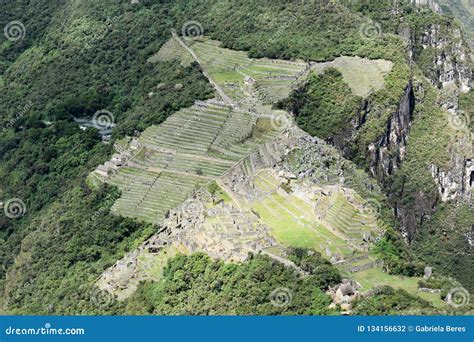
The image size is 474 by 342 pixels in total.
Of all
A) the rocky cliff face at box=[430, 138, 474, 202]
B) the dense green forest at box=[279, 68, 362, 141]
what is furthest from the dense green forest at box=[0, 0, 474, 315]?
the rocky cliff face at box=[430, 138, 474, 202]

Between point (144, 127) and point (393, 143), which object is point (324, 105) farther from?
point (144, 127)

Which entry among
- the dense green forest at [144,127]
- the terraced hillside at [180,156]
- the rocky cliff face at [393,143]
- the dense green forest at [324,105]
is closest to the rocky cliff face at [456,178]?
the dense green forest at [144,127]

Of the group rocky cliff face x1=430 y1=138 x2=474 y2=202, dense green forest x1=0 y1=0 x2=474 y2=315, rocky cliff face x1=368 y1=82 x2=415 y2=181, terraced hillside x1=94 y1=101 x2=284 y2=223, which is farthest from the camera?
rocky cliff face x1=430 y1=138 x2=474 y2=202

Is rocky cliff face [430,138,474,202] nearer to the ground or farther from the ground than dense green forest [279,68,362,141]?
nearer to the ground

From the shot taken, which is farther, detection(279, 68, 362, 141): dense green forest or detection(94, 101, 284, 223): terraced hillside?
detection(279, 68, 362, 141): dense green forest

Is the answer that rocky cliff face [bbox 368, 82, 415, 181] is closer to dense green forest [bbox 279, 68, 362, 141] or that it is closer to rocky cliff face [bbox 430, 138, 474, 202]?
dense green forest [bbox 279, 68, 362, 141]

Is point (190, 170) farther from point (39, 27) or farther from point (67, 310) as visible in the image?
point (39, 27)
